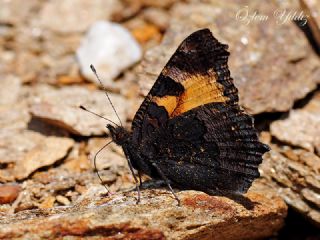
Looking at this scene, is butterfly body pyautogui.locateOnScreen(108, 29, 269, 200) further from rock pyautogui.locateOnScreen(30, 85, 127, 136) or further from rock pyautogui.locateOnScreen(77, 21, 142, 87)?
rock pyautogui.locateOnScreen(77, 21, 142, 87)

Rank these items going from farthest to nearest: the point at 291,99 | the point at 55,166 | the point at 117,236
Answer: the point at 291,99 < the point at 55,166 < the point at 117,236

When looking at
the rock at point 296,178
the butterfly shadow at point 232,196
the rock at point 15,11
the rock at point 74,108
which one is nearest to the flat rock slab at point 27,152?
the rock at point 74,108

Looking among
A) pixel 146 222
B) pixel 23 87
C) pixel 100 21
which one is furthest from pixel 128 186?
pixel 100 21

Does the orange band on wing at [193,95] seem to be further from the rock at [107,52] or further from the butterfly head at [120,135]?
the rock at [107,52]

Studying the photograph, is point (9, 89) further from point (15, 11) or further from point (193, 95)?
point (193, 95)

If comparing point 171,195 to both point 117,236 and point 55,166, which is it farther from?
point 55,166

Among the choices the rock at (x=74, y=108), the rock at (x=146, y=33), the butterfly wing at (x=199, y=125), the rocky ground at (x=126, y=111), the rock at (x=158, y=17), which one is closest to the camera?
the rocky ground at (x=126, y=111)
